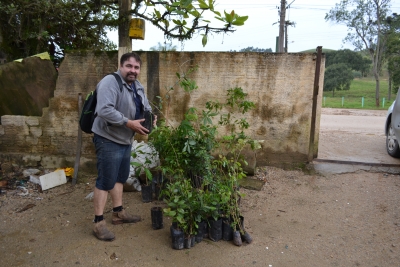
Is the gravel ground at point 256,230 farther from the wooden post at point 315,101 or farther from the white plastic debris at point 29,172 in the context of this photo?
the wooden post at point 315,101

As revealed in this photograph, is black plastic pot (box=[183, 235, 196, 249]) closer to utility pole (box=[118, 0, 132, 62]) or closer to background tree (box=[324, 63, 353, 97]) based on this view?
utility pole (box=[118, 0, 132, 62])

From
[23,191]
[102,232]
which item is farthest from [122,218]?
[23,191]

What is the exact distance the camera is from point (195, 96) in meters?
4.80

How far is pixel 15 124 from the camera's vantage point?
4.80 metres

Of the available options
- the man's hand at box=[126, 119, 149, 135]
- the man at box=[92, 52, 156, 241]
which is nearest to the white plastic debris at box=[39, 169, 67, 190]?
the man at box=[92, 52, 156, 241]

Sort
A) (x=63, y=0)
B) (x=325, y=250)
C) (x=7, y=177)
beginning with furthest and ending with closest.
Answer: (x=63, y=0) → (x=7, y=177) → (x=325, y=250)

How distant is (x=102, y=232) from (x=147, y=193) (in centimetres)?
97

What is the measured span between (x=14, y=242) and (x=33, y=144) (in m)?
2.06

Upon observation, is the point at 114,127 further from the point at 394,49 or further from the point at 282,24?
the point at 394,49

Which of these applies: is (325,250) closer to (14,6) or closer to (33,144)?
(33,144)

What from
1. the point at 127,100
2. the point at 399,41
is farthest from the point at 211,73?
the point at 399,41

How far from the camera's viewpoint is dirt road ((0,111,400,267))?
9.40 feet

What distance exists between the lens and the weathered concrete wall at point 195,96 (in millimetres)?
4688

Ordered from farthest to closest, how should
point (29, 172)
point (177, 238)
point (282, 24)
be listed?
1. point (282, 24)
2. point (29, 172)
3. point (177, 238)
